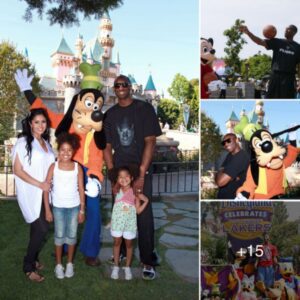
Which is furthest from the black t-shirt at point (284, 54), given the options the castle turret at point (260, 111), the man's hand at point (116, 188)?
the man's hand at point (116, 188)

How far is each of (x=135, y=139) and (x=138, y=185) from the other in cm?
35

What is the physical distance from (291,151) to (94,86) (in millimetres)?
1561

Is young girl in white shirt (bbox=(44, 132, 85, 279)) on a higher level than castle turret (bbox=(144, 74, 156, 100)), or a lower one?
lower

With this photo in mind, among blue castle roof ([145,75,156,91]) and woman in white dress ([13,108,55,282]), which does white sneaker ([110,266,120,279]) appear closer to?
woman in white dress ([13,108,55,282])

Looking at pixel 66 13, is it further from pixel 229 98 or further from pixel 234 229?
pixel 234 229

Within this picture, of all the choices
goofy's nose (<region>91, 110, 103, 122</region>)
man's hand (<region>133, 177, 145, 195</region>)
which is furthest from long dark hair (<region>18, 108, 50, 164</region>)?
man's hand (<region>133, 177, 145, 195</region>)

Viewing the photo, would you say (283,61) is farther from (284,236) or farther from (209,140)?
(284,236)

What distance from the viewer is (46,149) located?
2.96 meters

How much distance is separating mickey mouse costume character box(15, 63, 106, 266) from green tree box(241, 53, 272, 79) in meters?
1.08

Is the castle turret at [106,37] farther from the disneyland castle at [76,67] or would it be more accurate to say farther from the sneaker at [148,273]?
the sneaker at [148,273]

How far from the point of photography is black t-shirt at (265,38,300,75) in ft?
9.30

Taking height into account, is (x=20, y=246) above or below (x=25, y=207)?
below

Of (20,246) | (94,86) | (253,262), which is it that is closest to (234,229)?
(253,262)

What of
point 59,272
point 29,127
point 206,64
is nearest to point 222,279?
point 59,272
